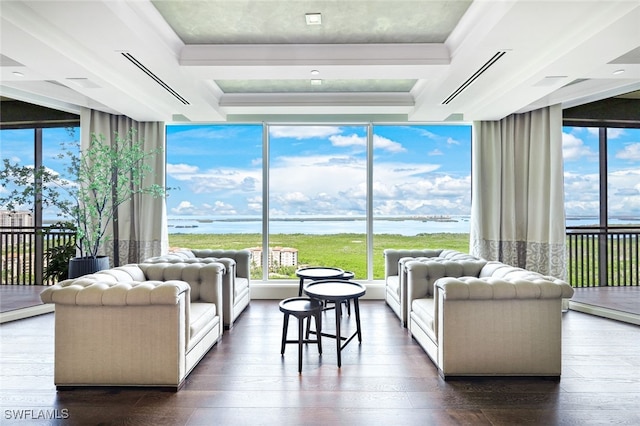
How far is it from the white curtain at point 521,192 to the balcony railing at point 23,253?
19.9 ft

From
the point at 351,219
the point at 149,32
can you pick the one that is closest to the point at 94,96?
the point at 149,32

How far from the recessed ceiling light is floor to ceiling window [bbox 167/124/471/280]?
355cm

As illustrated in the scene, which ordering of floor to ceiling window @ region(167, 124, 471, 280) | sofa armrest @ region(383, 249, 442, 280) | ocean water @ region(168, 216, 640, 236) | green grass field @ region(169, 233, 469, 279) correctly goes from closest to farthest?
sofa armrest @ region(383, 249, 442, 280), ocean water @ region(168, 216, 640, 236), floor to ceiling window @ region(167, 124, 471, 280), green grass field @ region(169, 233, 469, 279)

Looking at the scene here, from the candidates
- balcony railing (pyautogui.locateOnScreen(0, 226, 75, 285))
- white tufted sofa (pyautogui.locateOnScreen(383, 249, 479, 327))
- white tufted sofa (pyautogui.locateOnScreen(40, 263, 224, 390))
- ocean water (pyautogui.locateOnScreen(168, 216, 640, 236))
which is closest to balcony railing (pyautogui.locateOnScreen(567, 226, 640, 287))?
ocean water (pyautogui.locateOnScreen(168, 216, 640, 236))

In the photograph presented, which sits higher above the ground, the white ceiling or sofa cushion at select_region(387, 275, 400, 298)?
the white ceiling

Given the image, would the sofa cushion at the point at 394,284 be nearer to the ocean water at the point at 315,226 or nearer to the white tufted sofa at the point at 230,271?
the ocean water at the point at 315,226

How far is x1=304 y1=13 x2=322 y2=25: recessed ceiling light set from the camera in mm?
2799

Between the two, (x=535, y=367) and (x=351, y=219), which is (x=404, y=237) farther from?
(x=535, y=367)

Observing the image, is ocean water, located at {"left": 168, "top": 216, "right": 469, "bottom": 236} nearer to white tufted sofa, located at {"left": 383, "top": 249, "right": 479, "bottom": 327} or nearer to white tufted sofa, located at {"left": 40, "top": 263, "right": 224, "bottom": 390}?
white tufted sofa, located at {"left": 383, "top": 249, "right": 479, "bottom": 327}

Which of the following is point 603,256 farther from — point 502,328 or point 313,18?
point 313,18

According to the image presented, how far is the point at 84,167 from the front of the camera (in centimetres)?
462

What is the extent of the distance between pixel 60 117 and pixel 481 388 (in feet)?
20.6

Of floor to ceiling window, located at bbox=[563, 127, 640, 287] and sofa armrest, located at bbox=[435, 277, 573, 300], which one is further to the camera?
floor to ceiling window, located at bbox=[563, 127, 640, 287]

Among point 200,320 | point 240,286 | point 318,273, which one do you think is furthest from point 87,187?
point 318,273
